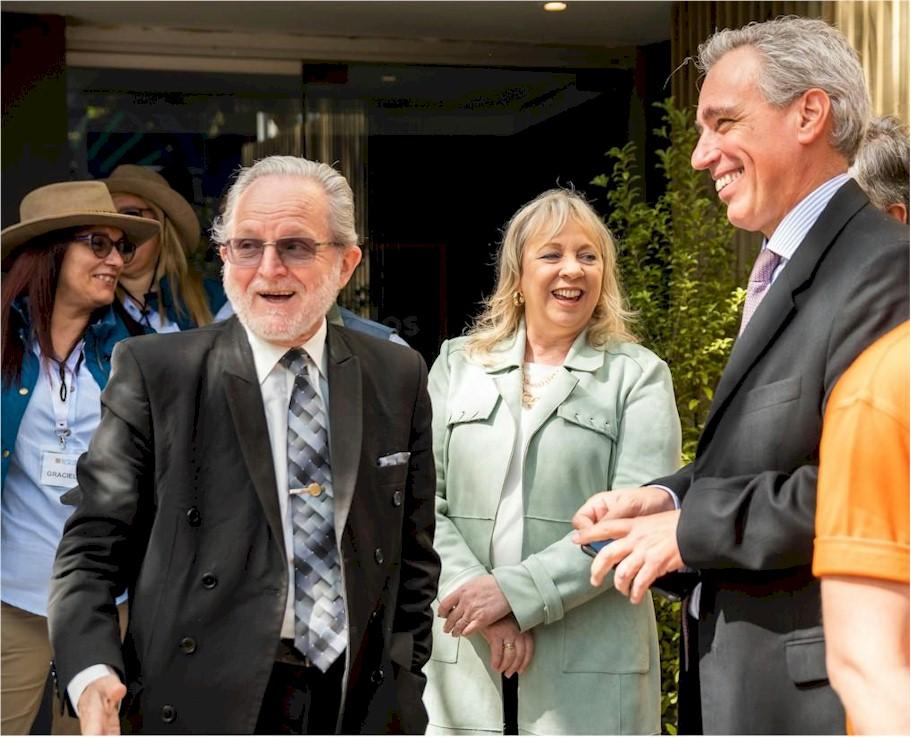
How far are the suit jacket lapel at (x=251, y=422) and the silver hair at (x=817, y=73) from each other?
1127 millimetres

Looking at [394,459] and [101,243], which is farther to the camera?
[101,243]

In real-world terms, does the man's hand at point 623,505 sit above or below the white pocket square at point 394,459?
below

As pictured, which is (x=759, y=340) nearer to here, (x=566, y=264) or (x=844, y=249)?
(x=844, y=249)

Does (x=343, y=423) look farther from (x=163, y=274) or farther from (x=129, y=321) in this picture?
(x=163, y=274)

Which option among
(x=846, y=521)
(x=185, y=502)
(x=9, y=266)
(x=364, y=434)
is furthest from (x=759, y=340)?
(x=9, y=266)

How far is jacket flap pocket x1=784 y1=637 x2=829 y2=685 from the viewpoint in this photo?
2.02 m

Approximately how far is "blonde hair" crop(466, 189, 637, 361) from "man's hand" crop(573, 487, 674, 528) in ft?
4.04

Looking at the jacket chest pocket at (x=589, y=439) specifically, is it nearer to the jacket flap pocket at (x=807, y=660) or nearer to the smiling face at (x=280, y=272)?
the smiling face at (x=280, y=272)

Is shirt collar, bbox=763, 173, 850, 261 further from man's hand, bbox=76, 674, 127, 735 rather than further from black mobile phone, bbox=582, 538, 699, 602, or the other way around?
man's hand, bbox=76, 674, 127, 735

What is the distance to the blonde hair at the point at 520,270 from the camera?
3.63 m

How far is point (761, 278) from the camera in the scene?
2371mm

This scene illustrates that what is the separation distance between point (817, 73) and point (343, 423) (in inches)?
44.3

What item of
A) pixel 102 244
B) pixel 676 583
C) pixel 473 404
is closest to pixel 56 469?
pixel 102 244

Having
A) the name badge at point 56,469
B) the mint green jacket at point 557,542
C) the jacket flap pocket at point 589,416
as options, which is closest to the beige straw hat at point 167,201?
the name badge at point 56,469
